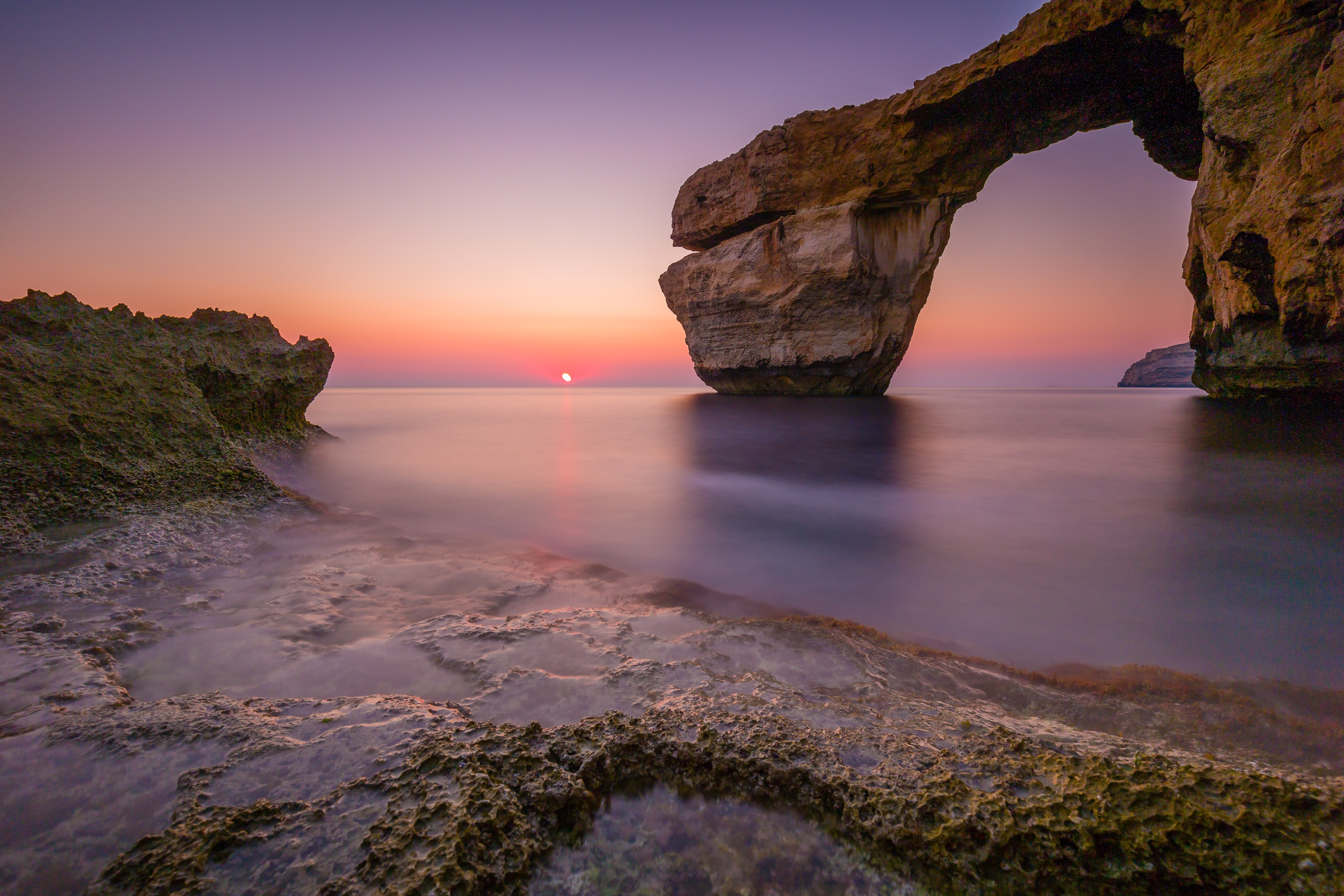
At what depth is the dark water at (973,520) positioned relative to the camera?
2.71m

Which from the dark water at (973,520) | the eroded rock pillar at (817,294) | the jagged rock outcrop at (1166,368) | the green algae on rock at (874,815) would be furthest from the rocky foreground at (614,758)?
the jagged rock outcrop at (1166,368)

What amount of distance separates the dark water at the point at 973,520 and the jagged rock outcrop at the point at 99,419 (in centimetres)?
133

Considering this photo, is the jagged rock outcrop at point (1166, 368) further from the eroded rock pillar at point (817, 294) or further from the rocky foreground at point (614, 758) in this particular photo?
the rocky foreground at point (614, 758)

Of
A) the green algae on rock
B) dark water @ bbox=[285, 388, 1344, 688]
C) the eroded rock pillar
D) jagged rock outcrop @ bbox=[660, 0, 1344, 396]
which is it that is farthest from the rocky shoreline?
the eroded rock pillar

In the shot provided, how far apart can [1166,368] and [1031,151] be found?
58.8 m

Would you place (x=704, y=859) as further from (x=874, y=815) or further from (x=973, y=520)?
(x=973, y=520)

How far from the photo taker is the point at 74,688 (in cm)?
153

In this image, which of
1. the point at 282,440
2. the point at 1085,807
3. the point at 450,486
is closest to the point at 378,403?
the point at 282,440

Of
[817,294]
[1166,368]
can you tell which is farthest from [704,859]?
[1166,368]

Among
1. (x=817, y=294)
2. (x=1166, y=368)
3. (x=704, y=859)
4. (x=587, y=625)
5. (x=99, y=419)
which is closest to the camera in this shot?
(x=704, y=859)

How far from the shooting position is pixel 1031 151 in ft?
43.2

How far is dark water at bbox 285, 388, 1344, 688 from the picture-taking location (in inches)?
107

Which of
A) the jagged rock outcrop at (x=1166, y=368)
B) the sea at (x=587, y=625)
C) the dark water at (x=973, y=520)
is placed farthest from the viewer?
the jagged rock outcrop at (x=1166, y=368)

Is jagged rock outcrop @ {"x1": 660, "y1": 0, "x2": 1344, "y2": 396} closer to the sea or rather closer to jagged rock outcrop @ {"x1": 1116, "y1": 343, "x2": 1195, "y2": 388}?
the sea
